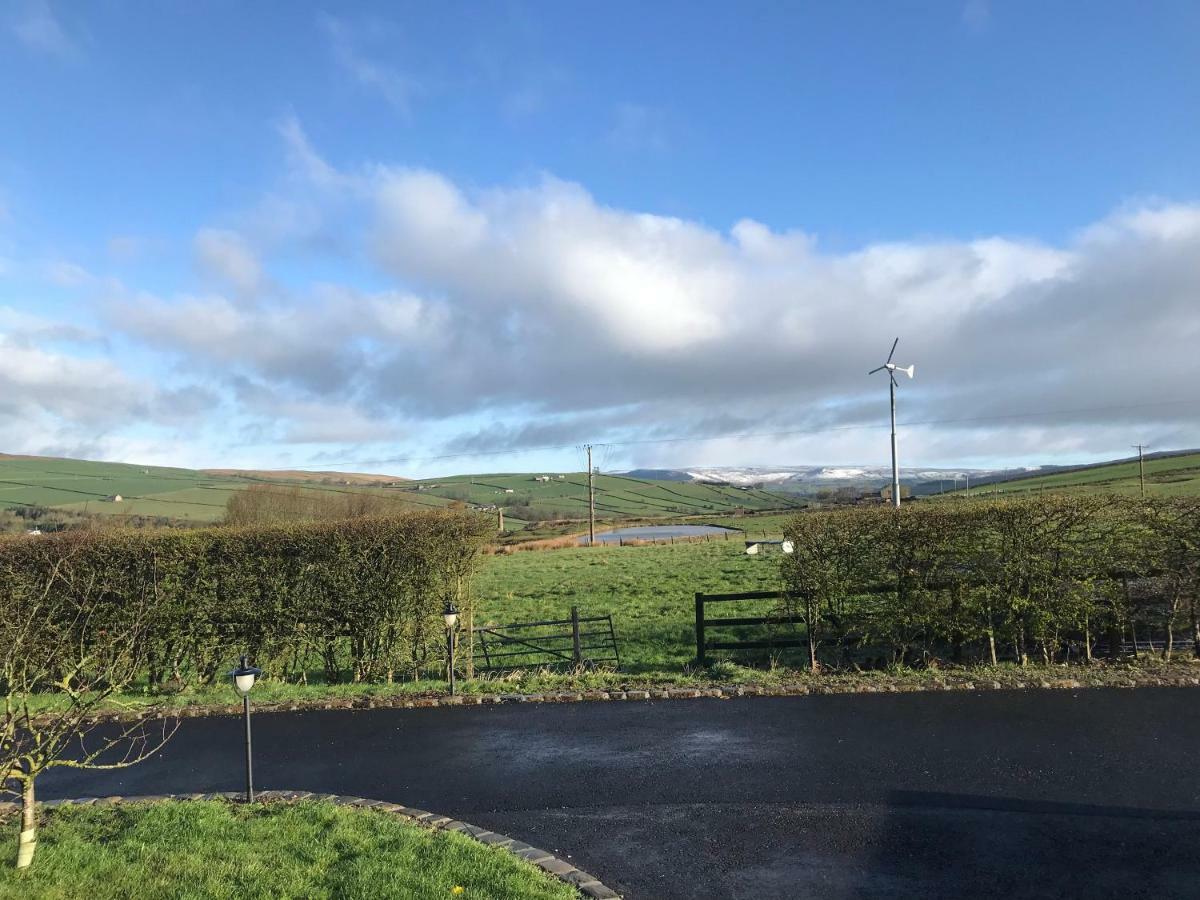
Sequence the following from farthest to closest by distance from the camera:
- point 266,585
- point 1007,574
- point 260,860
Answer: point 266,585
point 1007,574
point 260,860

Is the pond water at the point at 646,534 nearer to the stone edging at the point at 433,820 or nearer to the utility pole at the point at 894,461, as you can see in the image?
the utility pole at the point at 894,461

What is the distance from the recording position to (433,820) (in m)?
7.15

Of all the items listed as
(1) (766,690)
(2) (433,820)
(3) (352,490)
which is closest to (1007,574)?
(1) (766,690)

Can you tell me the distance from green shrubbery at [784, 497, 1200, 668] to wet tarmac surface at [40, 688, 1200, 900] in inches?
73.2

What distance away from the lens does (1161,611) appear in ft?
42.7

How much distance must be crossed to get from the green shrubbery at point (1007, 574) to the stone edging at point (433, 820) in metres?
7.62

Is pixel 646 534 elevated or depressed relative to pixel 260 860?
depressed

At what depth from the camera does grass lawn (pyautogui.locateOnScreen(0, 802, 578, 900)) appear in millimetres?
5320

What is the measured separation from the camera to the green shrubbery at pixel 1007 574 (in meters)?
12.7

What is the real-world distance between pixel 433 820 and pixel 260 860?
1686mm

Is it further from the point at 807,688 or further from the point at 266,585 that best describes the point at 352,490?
the point at 807,688

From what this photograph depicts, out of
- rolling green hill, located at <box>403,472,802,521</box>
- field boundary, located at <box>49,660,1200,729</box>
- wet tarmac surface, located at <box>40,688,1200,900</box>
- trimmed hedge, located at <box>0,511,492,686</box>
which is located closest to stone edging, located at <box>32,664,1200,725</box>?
field boundary, located at <box>49,660,1200,729</box>

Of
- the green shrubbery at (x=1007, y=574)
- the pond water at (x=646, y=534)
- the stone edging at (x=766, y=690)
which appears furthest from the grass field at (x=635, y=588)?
the pond water at (x=646, y=534)

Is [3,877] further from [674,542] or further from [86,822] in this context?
[674,542]
